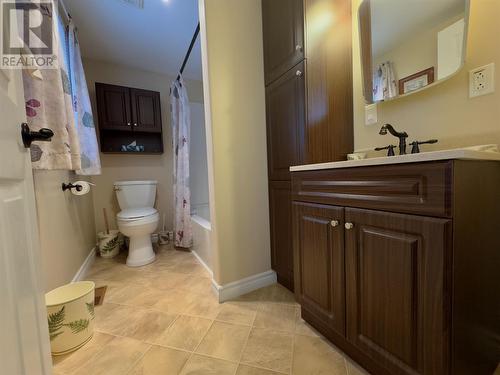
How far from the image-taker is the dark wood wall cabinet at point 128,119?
94.2 inches

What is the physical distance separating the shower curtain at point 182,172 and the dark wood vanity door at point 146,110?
0.46m

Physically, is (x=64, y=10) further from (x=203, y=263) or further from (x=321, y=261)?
(x=321, y=261)

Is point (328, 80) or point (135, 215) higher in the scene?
point (328, 80)

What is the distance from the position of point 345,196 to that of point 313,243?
0.29 meters

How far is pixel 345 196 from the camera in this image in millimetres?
844

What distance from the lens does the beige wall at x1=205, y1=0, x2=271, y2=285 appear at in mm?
1377

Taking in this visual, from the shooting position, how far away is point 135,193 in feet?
8.00

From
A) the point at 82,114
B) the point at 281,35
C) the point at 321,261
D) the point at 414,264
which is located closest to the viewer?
the point at 414,264

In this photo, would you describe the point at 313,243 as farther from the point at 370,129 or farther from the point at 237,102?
the point at 237,102

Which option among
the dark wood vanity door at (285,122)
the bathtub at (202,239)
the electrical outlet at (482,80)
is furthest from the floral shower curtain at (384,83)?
the bathtub at (202,239)

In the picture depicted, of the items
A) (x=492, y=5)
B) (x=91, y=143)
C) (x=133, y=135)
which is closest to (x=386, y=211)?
(x=492, y=5)

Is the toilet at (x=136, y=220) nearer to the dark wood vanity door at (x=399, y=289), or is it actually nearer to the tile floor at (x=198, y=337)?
the tile floor at (x=198, y=337)

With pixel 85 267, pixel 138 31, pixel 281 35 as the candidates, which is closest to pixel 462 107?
pixel 281 35

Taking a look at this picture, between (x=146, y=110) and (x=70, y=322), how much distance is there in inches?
89.5
